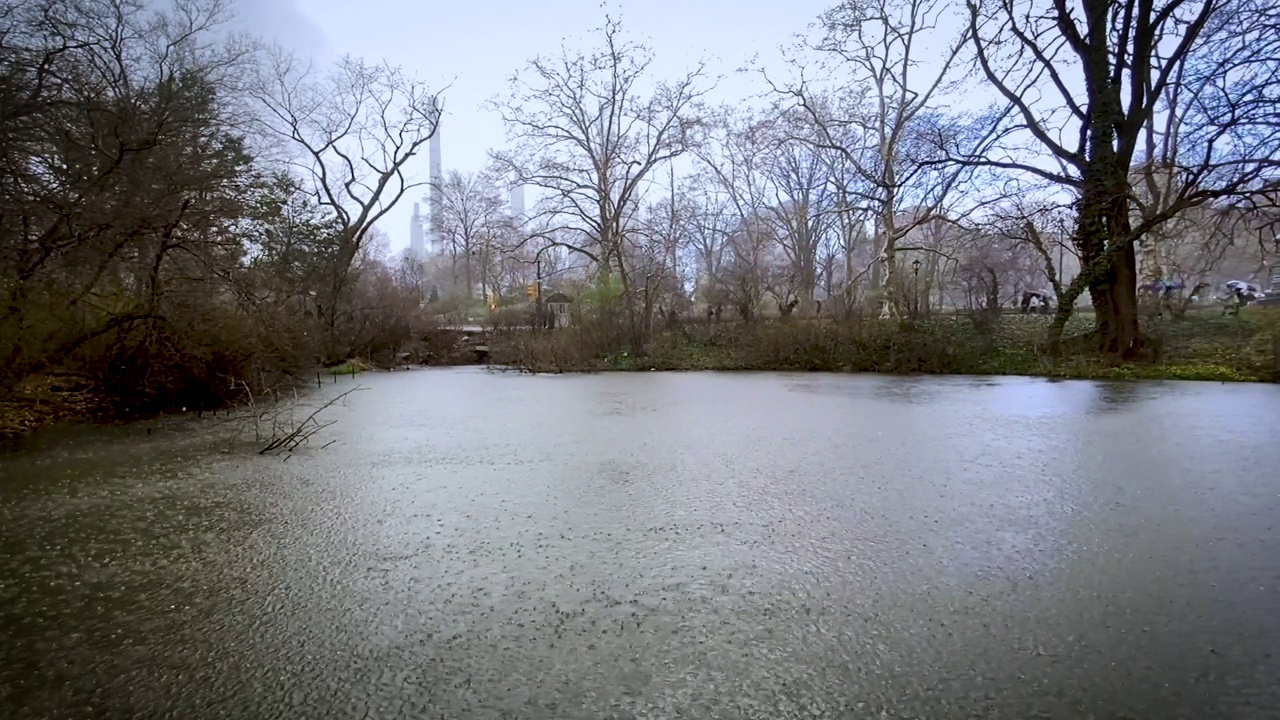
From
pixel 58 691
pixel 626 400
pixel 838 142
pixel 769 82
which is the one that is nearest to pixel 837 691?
pixel 58 691

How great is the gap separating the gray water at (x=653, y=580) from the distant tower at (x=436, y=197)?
18801 mm

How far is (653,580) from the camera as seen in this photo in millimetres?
2178

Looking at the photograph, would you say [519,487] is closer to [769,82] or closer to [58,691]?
[58,691]

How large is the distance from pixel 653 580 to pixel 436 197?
2798cm

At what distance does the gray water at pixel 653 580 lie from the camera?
60.4 inches

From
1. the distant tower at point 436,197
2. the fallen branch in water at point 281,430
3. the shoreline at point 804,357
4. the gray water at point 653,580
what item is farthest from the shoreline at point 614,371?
the distant tower at point 436,197

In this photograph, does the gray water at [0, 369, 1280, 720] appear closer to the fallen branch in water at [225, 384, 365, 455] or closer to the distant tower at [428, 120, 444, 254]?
the fallen branch in water at [225, 384, 365, 455]

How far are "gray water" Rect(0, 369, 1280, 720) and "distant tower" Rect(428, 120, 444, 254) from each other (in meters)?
18.8

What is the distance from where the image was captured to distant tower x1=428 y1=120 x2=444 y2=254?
22.1 metres

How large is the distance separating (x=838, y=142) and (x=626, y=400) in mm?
12045

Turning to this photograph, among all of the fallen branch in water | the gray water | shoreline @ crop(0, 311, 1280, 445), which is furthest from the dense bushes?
the fallen branch in water

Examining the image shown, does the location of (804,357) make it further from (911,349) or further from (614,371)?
(614,371)

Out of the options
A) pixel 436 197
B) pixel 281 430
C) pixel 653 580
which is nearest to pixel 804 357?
pixel 281 430

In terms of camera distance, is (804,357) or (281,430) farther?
(804,357)
